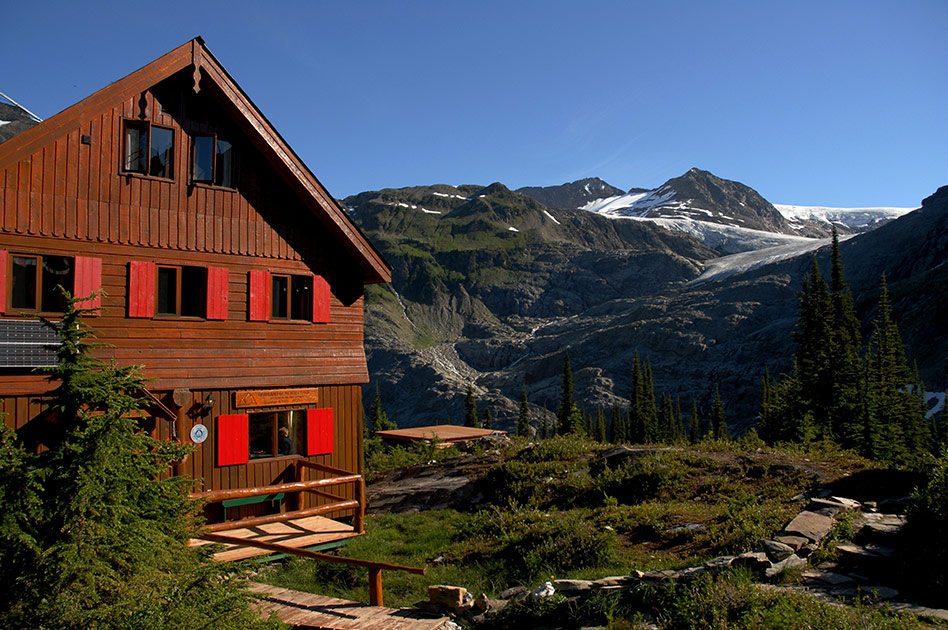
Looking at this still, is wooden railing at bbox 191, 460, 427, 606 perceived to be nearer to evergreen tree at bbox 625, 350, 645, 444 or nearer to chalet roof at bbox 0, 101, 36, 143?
chalet roof at bbox 0, 101, 36, 143

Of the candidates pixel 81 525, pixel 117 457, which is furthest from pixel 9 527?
pixel 117 457

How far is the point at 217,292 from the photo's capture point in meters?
14.5

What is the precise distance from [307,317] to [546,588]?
9.67 metres

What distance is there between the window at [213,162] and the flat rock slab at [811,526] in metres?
13.4

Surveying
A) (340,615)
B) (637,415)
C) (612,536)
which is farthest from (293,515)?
(637,415)

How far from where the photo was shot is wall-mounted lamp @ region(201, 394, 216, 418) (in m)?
14.1

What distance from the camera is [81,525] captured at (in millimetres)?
5902

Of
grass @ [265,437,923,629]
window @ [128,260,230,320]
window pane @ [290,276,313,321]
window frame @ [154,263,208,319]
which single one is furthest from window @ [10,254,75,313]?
grass @ [265,437,923,629]

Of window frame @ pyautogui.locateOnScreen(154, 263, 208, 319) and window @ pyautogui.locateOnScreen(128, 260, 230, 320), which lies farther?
window frame @ pyautogui.locateOnScreen(154, 263, 208, 319)

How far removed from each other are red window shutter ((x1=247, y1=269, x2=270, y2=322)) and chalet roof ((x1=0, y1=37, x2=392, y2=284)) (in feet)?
7.06

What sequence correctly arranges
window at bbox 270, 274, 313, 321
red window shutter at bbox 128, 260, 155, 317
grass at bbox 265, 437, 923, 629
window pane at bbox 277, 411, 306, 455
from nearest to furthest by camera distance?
grass at bbox 265, 437, 923, 629
red window shutter at bbox 128, 260, 155, 317
window pane at bbox 277, 411, 306, 455
window at bbox 270, 274, 313, 321

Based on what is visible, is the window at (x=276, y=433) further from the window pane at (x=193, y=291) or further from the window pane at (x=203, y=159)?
the window pane at (x=203, y=159)

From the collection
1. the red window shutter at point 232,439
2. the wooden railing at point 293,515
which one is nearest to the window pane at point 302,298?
the red window shutter at point 232,439

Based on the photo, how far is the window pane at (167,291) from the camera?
46.3 ft
